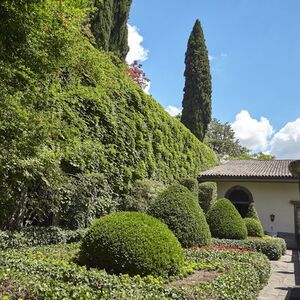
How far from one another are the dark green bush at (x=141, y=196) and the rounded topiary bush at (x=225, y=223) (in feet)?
7.63

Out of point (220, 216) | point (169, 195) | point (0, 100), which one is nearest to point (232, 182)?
point (220, 216)

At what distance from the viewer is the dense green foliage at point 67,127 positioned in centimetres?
522

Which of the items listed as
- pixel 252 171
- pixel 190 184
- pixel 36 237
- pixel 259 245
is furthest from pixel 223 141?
pixel 36 237

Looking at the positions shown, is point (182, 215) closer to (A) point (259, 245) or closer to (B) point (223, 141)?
(A) point (259, 245)

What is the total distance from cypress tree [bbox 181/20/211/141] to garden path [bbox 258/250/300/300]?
1718 centimetres

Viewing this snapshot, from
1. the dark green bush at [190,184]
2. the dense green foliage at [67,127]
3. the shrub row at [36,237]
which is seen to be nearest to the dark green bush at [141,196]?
the dense green foliage at [67,127]

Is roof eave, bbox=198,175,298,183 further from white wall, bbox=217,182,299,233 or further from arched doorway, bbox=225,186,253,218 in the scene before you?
arched doorway, bbox=225,186,253,218

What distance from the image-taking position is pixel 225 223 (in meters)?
13.4

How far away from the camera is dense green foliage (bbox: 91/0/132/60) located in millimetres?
18344

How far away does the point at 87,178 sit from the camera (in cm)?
1028

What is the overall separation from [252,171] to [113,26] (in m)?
11.4

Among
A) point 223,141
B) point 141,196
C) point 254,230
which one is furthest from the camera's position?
point 223,141

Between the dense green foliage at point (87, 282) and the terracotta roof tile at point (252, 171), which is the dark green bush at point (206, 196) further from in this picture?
the dense green foliage at point (87, 282)

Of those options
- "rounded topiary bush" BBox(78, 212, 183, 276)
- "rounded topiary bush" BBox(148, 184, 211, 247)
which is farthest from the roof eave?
"rounded topiary bush" BBox(78, 212, 183, 276)
